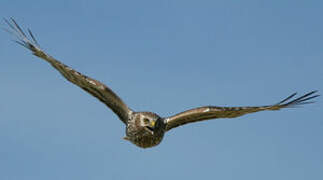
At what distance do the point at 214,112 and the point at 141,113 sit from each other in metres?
1.56

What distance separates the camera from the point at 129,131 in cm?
2039

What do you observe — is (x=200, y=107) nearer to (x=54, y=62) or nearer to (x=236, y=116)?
(x=236, y=116)

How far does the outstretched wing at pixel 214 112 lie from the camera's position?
1995 cm

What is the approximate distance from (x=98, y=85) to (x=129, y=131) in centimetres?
117

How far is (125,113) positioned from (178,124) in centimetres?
119

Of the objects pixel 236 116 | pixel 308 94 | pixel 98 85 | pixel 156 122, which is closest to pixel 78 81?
pixel 98 85

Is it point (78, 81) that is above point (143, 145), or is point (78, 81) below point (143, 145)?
above

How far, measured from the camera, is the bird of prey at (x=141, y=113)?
2003 centimetres

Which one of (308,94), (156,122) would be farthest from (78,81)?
(308,94)

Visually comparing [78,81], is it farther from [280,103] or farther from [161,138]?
[280,103]

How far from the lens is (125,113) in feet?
67.9

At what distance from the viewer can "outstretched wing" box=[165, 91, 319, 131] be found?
19953mm

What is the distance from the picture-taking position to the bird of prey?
20.0m

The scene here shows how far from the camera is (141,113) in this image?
20328 millimetres
